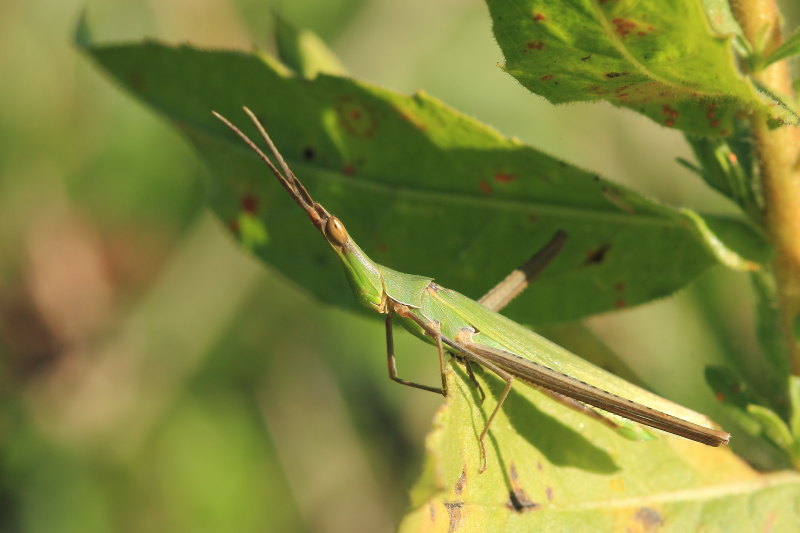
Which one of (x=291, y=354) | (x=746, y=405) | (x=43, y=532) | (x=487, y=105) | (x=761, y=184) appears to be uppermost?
→ (x=761, y=184)

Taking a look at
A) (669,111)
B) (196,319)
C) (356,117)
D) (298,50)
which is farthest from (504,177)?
(196,319)

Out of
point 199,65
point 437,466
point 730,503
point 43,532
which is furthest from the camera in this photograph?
point 43,532

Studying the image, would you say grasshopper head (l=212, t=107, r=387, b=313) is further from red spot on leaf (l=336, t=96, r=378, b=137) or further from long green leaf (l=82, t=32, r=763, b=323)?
red spot on leaf (l=336, t=96, r=378, b=137)

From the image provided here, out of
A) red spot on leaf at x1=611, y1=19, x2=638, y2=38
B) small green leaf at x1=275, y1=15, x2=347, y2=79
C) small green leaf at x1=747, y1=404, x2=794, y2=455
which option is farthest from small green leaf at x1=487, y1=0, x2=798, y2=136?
small green leaf at x1=275, y1=15, x2=347, y2=79

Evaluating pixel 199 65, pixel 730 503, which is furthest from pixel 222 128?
pixel 730 503

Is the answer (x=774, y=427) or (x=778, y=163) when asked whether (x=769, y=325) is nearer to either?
(x=774, y=427)

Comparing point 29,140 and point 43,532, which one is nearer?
point 43,532

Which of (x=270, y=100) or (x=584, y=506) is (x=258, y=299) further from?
(x=584, y=506)
